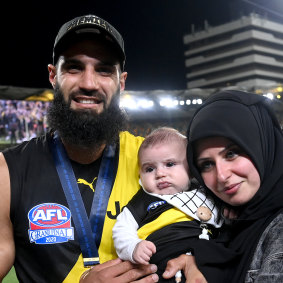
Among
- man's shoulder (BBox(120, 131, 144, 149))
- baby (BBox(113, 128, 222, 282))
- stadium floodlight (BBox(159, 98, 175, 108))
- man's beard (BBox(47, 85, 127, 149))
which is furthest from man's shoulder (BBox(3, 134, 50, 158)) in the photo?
stadium floodlight (BBox(159, 98, 175, 108))

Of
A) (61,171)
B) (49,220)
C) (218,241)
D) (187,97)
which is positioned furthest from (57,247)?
(187,97)

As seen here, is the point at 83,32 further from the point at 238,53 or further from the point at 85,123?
the point at 238,53

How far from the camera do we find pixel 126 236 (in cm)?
167

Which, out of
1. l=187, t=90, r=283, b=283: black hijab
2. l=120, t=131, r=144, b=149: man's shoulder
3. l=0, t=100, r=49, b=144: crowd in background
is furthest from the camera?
l=0, t=100, r=49, b=144: crowd in background

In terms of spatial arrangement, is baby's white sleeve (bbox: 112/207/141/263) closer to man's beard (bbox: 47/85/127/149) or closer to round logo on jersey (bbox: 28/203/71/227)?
round logo on jersey (bbox: 28/203/71/227)

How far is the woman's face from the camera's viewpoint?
1477mm

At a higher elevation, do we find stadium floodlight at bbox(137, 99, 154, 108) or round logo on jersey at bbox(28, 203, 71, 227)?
stadium floodlight at bbox(137, 99, 154, 108)

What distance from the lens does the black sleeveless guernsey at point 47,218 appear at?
6.27 ft

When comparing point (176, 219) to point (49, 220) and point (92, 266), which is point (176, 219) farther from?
point (49, 220)

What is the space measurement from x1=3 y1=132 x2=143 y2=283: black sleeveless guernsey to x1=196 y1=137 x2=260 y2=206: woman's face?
62 cm

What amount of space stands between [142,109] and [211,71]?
199 ft

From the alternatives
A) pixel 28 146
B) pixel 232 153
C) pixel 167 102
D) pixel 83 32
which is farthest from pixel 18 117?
Result: pixel 232 153

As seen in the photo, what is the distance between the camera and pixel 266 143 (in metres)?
1.53

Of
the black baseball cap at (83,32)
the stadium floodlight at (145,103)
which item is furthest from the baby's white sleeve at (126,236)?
the stadium floodlight at (145,103)
